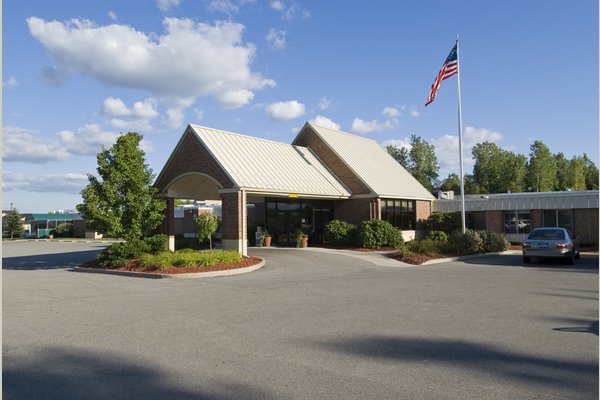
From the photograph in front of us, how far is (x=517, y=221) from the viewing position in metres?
31.8

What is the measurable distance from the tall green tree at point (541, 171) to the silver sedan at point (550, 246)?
46.7 metres

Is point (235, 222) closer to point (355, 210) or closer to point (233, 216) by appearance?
point (233, 216)

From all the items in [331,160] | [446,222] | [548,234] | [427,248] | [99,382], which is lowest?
[99,382]

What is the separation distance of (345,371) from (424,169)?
5870 cm

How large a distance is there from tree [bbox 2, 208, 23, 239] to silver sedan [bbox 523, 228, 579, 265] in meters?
60.8

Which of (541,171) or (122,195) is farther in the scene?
(541,171)

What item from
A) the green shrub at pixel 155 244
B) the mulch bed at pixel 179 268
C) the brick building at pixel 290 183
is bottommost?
the mulch bed at pixel 179 268

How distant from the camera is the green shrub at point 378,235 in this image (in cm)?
2603

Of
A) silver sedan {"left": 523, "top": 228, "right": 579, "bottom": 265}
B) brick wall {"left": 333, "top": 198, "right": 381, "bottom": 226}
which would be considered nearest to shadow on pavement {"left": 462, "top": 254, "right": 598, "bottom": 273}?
silver sedan {"left": 523, "top": 228, "right": 579, "bottom": 265}

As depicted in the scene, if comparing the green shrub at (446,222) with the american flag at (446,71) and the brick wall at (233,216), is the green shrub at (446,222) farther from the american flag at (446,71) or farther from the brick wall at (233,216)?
the brick wall at (233,216)

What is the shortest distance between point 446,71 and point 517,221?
12.3m

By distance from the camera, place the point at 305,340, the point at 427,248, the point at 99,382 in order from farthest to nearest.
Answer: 1. the point at 427,248
2. the point at 305,340
3. the point at 99,382

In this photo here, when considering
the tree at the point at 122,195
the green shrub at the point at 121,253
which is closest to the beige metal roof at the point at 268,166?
the tree at the point at 122,195

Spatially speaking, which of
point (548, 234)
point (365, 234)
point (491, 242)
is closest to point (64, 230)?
point (365, 234)
